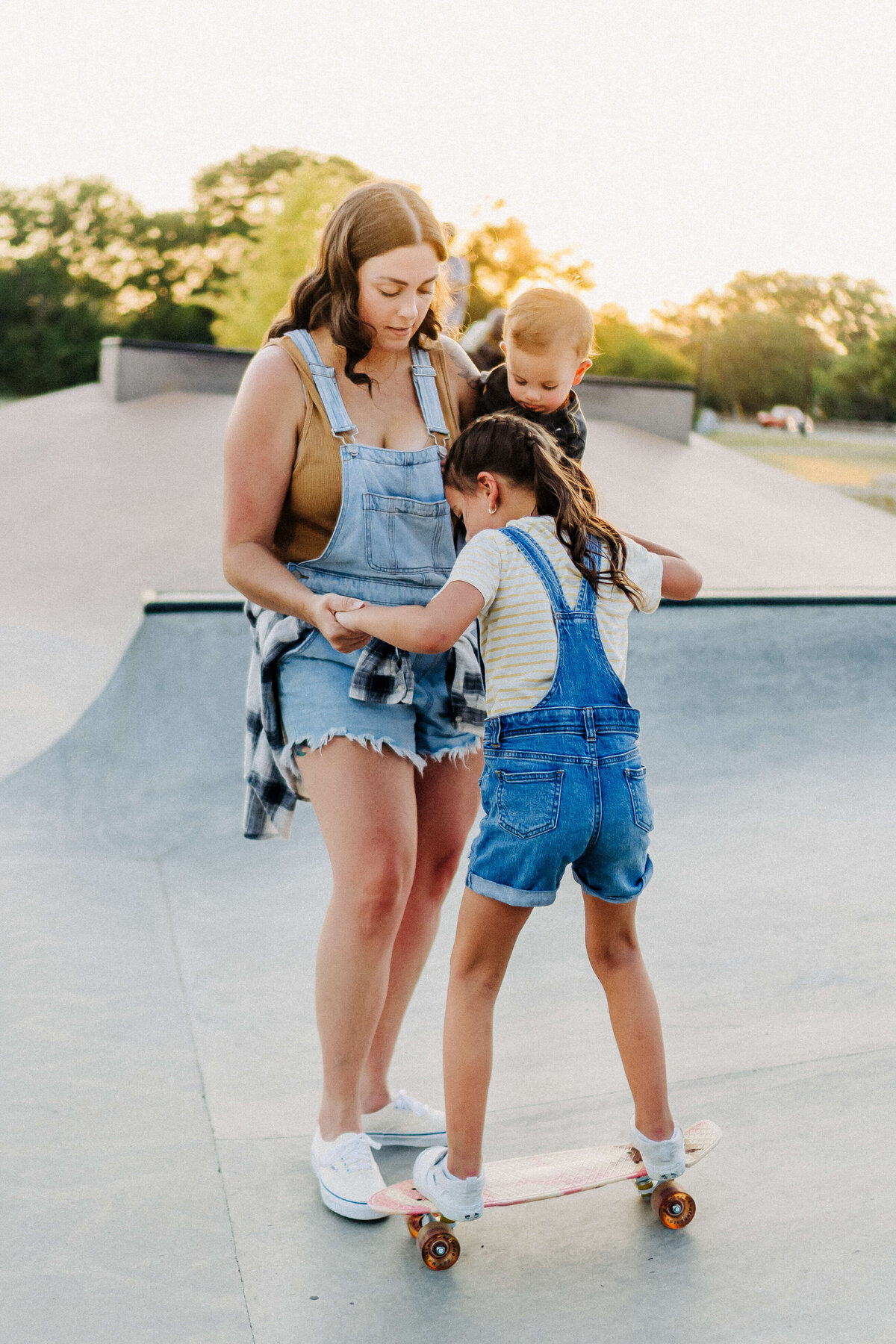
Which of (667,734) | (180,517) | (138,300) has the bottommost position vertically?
(138,300)

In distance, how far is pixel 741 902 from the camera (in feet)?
12.2

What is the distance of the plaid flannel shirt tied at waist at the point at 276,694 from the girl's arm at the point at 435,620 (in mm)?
252

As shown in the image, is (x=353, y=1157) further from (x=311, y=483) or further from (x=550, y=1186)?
(x=311, y=483)

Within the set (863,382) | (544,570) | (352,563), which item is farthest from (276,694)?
(863,382)

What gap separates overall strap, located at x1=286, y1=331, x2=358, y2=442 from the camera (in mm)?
2219

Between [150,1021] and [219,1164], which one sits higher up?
[219,1164]

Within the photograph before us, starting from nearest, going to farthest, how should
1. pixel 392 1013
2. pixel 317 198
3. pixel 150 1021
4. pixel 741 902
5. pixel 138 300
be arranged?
1. pixel 392 1013
2. pixel 150 1021
3. pixel 741 902
4. pixel 317 198
5. pixel 138 300

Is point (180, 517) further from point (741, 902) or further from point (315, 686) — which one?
point (315, 686)

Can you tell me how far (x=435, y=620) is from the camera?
1876mm

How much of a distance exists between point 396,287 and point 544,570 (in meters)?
0.67

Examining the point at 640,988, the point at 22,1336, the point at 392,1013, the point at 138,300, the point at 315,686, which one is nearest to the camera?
the point at 22,1336

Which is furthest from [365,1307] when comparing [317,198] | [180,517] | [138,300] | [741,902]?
[138,300]

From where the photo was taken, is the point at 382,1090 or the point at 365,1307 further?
the point at 382,1090

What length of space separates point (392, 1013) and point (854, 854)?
7.42ft
